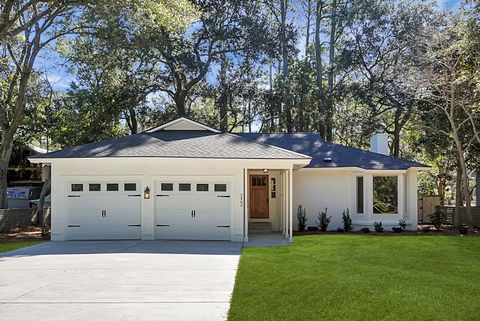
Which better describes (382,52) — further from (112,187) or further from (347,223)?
(112,187)

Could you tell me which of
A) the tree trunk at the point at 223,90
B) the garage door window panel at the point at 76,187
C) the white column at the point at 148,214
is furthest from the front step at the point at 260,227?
the tree trunk at the point at 223,90

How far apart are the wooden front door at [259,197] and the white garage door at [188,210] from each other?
3879 mm

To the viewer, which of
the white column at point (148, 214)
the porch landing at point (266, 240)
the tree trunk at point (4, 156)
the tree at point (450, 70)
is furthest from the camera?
the tree trunk at point (4, 156)

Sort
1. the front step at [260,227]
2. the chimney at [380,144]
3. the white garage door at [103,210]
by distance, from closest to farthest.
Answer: the white garage door at [103,210]
the front step at [260,227]
the chimney at [380,144]

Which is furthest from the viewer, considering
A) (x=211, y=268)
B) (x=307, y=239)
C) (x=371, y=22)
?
(x=371, y=22)

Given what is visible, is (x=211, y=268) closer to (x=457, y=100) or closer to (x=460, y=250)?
(x=460, y=250)

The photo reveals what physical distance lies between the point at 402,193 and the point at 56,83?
18.3 metres

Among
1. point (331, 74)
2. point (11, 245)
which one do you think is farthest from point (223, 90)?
point (11, 245)

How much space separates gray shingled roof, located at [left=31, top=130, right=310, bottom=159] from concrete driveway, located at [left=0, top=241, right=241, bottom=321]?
283cm

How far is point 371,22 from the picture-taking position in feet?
97.1

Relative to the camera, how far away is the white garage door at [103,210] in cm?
1525

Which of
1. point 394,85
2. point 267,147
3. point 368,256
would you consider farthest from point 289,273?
point 394,85

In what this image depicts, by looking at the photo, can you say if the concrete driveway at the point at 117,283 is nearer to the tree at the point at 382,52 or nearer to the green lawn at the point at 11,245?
the green lawn at the point at 11,245

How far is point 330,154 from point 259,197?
3.44 metres
